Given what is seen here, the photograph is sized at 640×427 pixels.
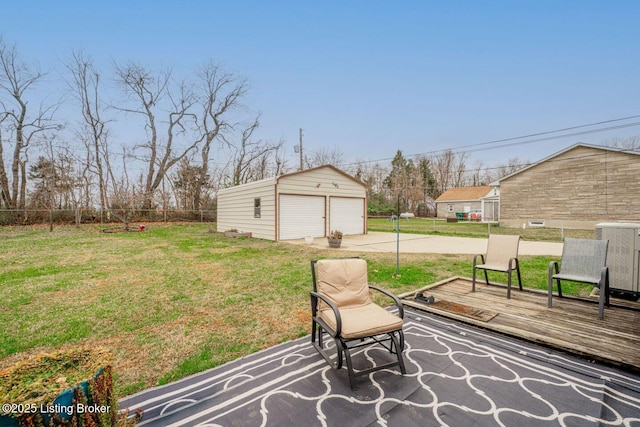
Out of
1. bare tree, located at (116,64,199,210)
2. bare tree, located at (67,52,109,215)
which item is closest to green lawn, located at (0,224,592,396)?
bare tree, located at (67,52,109,215)

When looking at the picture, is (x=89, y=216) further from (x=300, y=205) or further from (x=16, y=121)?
(x=300, y=205)

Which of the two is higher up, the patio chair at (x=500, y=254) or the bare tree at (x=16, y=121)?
the bare tree at (x=16, y=121)

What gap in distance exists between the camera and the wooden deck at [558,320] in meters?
2.63

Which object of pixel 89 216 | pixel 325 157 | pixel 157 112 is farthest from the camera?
pixel 325 157

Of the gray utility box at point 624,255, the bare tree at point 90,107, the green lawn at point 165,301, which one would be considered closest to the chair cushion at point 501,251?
→ the green lawn at point 165,301

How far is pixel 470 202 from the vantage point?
103 feet

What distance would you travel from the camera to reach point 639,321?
3.26 meters

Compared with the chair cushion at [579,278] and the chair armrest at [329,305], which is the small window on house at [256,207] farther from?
the chair cushion at [579,278]

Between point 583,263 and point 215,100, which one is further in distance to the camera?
point 215,100

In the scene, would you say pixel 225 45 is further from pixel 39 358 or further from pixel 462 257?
pixel 39 358

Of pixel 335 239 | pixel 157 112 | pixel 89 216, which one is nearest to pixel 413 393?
pixel 335 239

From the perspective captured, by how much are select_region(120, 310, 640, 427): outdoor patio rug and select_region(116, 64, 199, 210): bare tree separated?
22.8 m

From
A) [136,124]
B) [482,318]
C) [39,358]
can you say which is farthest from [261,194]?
[136,124]

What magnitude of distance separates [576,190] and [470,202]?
14.8 metres
